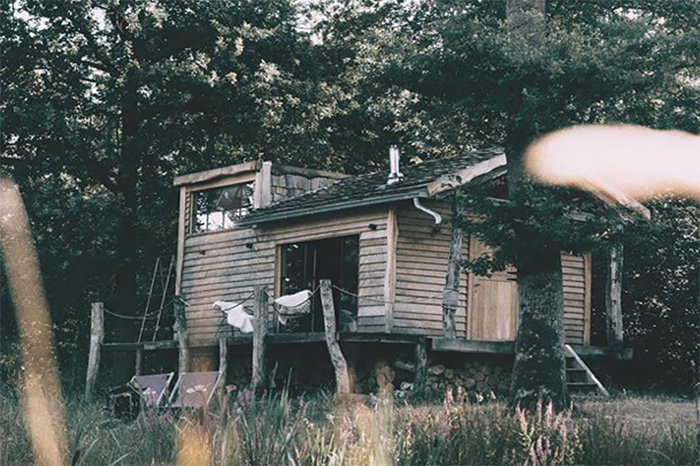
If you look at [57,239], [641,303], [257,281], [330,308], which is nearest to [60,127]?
[57,239]

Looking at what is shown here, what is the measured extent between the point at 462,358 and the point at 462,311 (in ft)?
3.30

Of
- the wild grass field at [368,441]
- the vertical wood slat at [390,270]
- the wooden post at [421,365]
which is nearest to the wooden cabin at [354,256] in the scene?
the vertical wood slat at [390,270]

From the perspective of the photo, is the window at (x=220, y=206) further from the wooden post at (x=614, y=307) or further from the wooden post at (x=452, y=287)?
the wooden post at (x=614, y=307)

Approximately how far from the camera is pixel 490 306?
22172 mm

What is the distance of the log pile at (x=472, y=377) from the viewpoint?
20.8m

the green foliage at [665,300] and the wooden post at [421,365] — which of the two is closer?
the wooden post at [421,365]

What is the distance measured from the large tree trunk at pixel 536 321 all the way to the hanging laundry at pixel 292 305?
19.9 feet

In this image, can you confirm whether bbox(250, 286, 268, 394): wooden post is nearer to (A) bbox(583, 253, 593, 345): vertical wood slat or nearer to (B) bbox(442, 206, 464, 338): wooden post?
(B) bbox(442, 206, 464, 338): wooden post

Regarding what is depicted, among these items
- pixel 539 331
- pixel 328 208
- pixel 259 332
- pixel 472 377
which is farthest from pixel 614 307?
pixel 539 331

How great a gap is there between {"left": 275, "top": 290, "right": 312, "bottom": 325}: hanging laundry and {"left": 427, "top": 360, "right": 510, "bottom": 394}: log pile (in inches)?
108

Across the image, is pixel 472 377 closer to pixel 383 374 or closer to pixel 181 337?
pixel 383 374

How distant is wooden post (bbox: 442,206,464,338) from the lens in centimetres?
1950

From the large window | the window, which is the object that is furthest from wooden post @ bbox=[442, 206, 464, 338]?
the window

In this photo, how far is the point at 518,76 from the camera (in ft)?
48.7
